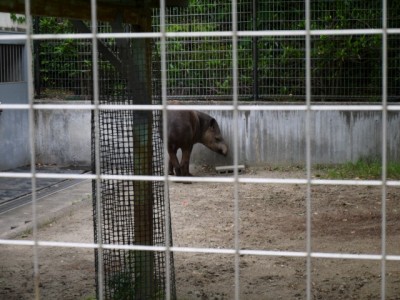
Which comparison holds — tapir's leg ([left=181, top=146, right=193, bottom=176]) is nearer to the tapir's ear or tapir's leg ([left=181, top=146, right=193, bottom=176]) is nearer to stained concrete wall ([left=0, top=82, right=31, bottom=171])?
the tapir's ear

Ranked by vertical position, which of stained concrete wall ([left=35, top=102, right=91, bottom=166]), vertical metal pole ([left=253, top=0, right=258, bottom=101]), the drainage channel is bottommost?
the drainage channel

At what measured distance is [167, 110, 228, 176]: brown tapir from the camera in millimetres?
11914

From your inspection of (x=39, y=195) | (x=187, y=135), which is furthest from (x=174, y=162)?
(x=39, y=195)

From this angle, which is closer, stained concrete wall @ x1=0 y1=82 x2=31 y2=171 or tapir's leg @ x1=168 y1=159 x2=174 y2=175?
tapir's leg @ x1=168 y1=159 x2=174 y2=175

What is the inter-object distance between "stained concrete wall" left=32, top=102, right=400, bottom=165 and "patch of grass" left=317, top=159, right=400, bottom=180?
0.65 feet

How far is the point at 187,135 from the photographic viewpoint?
1197 cm

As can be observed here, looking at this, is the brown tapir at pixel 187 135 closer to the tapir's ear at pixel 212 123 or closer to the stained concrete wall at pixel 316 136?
the tapir's ear at pixel 212 123

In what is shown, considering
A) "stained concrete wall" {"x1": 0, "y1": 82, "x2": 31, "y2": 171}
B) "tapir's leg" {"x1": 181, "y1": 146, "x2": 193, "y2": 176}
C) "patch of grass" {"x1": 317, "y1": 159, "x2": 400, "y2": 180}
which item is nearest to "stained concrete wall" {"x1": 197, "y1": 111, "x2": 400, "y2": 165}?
"patch of grass" {"x1": 317, "y1": 159, "x2": 400, "y2": 180}

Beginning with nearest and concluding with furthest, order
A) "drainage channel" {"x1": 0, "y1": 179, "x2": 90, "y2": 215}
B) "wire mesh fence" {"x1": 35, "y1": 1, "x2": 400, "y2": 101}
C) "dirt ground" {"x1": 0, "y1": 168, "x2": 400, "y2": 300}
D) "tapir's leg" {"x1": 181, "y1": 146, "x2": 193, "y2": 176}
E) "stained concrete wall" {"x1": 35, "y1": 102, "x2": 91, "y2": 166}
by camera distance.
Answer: "dirt ground" {"x1": 0, "y1": 168, "x2": 400, "y2": 300}, "drainage channel" {"x1": 0, "y1": 179, "x2": 90, "y2": 215}, "tapir's leg" {"x1": 181, "y1": 146, "x2": 193, "y2": 176}, "wire mesh fence" {"x1": 35, "y1": 1, "x2": 400, "y2": 101}, "stained concrete wall" {"x1": 35, "y1": 102, "x2": 91, "y2": 166}

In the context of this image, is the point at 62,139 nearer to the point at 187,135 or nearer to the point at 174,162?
the point at 174,162

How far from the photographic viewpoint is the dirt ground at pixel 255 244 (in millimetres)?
6019

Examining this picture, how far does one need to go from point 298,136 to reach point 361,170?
4.39 ft

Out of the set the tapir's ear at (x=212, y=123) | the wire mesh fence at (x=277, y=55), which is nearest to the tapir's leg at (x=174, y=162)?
the tapir's ear at (x=212, y=123)

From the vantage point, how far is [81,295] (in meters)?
5.87
